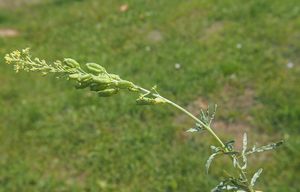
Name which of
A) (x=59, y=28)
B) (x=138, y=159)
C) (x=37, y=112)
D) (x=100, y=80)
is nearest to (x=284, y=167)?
(x=138, y=159)

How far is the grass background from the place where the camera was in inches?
203

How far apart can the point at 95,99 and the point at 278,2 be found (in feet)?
8.86

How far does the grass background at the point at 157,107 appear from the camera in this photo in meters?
5.17

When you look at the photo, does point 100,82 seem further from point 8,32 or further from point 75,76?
point 8,32

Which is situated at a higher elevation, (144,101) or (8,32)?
(8,32)

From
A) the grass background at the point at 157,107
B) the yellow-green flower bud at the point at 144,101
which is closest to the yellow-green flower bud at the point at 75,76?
the yellow-green flower bud at the point at 144,101

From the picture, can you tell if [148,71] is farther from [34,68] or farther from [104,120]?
[34,68]

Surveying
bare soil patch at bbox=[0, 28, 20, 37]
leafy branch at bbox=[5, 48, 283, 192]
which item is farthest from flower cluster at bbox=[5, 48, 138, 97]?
bare soil patch at bbox=[0, 28, 20, 37]

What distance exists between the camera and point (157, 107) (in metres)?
5.89

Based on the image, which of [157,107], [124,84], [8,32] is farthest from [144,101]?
[8,32]

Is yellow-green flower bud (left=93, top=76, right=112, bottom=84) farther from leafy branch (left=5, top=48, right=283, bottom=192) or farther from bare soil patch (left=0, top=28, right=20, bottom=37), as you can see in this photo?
bare soil patch (left=0, top=28, right=20, bottom=37)

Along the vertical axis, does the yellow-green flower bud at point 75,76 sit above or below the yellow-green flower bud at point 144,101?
above

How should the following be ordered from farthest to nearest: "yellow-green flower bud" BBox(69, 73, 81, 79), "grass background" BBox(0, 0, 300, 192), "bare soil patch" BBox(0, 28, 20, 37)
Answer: "bare soil patch" BBox(0, 28, 20, 37) → "grass background" BBox(0, 0, 300, 192) → "yellow-green flower bud" BBox(69, 73, 81, 79)

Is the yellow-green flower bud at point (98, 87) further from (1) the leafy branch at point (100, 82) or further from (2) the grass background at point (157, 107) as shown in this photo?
(2) the grass background at point (157, 107)
